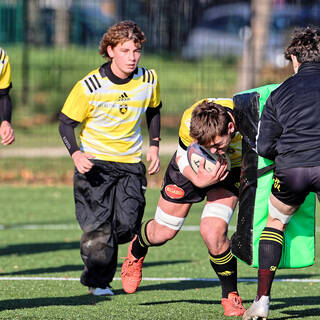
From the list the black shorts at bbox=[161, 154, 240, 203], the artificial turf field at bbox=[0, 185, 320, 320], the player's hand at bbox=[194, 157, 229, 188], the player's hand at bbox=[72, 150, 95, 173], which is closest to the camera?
the player's hand at bbox=[194, 157, 229, 188]

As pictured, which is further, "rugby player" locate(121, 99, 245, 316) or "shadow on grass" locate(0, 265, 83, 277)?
"shadow on grass" locate(0, 265, 83, 277)

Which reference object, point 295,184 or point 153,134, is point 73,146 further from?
point 295,184

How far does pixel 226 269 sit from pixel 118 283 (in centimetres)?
176

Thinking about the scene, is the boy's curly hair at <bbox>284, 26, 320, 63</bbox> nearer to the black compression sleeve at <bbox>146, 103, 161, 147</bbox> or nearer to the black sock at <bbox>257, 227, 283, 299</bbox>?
the black sock at <bbox>257, 227, 283, 299</bbox>

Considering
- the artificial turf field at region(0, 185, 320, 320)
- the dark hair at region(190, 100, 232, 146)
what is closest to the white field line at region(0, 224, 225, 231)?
the artificial turf field at region(0, 185, 320, 320)

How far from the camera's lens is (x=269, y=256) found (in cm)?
577

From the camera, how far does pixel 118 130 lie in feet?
23.4

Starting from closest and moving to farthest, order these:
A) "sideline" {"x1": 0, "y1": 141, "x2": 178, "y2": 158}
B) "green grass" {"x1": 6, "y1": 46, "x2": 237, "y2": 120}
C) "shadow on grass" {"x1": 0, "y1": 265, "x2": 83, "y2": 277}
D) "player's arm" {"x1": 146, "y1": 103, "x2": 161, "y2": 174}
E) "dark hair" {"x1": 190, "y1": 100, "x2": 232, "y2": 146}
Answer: "dark hair" {"x1": 190, "y1": 100, "x2": 232, "y2": 146} < "player's arm" {"x1": 146, "y1": 103, "x2": 161, "y2": 174} < "shadow on grass" {"x1": 0, "y1": 265, "x2": 83, "y2": 277} < "sideline" {"x1": 0, "y1": 141, "x2": 178, "y2": 158} < "green grass" {"x1": 6, "y1": 46, "x2": 237, "y2": 120}

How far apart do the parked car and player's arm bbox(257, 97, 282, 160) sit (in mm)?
11834

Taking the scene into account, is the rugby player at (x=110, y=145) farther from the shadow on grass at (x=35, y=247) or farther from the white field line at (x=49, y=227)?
the white field line at (x=49, y=227)

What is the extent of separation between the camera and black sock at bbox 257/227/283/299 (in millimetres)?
5723

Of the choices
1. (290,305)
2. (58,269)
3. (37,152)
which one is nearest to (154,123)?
(290,305)

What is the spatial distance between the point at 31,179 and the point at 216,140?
33.8 feet

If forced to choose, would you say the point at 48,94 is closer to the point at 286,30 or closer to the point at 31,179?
the point at 31,179
